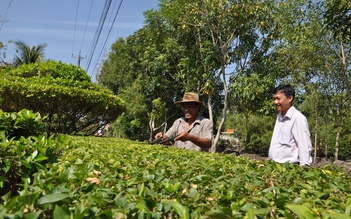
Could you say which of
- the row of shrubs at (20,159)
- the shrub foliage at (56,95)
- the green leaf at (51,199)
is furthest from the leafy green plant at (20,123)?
the shrub foliage at (56,95)

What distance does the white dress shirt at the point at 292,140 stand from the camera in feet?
12.1

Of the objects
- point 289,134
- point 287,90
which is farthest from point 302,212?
point 287,90

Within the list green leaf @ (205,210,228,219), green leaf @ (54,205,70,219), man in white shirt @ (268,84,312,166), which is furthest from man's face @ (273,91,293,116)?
green leaf @ (54,205,70,219)

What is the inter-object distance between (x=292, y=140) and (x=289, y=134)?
7 cm

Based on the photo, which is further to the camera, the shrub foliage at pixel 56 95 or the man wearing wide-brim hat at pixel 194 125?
the shrub foliage at pixel 56 95

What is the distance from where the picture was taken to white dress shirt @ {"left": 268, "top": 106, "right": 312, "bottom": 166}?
3.68m

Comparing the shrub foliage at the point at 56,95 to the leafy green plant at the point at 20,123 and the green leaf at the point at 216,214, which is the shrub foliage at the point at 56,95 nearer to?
the leafy green plant at the point at 20,123

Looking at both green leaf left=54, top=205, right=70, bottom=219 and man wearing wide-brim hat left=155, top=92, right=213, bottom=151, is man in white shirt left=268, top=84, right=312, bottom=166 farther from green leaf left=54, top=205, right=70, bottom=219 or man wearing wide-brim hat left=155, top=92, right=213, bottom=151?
green leaf left=54, top=205, right=70, bottom=219

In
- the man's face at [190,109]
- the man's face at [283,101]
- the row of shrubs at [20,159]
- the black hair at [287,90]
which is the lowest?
the row of shrubs at [20,159]

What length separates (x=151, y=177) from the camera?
1.97 m

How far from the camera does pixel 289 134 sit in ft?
12.9

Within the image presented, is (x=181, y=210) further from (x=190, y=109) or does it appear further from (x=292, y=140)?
(x=190, y=109)

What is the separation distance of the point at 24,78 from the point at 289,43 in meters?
10.7

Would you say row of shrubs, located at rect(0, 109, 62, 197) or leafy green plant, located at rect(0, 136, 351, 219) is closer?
leafy green plant, located at rect(0, 136, 351, 219)
